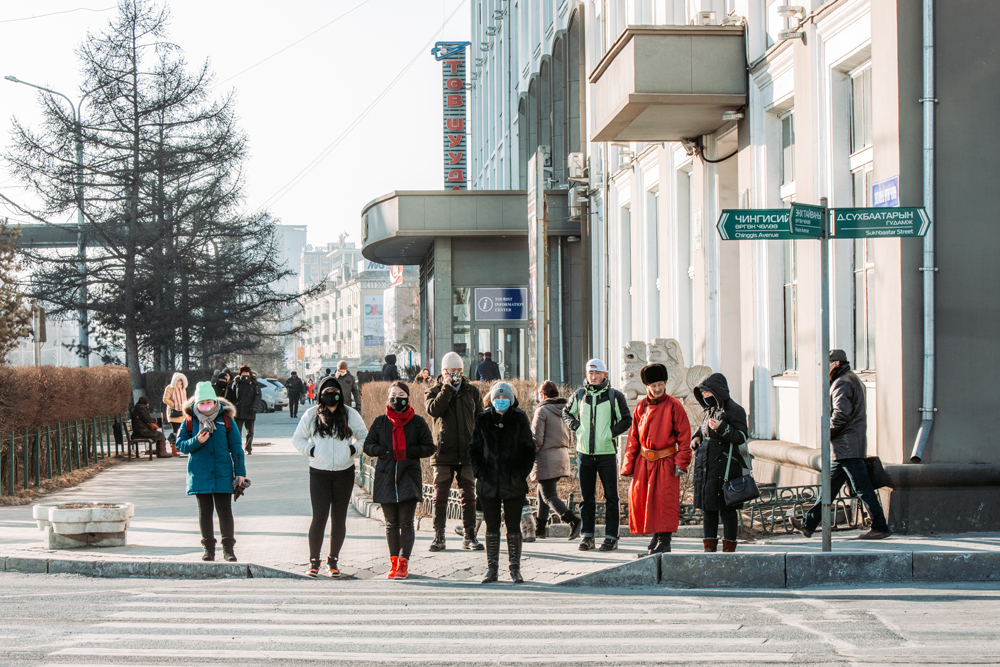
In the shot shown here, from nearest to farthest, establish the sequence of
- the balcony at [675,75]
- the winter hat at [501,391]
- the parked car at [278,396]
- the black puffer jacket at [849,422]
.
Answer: the winter hat at [501,391]
the black puffer jacket at [849,422]
the balcony at [675,75]
the parked car at [278,396]

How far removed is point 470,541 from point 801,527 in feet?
10.3

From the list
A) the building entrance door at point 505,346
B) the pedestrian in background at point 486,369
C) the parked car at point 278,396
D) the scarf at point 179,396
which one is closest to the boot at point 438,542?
the scarf at point 179,396

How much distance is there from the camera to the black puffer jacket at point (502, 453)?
8.65 m

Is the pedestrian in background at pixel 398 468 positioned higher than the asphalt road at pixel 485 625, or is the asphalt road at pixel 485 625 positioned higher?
the pedestrian in background at pixel 398 468

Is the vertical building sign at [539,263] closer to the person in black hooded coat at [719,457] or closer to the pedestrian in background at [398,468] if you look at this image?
the pedestrian in background at [398,468]

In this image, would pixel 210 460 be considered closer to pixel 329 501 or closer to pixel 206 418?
pixel 206 418

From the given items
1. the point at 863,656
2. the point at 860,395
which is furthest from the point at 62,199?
the point at 863,656

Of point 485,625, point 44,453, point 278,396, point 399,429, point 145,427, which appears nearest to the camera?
point 485,625

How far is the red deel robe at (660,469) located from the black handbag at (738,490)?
1.20 feet

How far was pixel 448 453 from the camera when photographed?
10.5 m

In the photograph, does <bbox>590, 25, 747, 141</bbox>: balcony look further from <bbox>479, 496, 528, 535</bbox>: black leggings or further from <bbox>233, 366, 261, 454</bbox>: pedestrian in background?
<bbox>233, 366, 261, 454</bbox>: pedestrian in background

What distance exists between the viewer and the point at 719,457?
8984 mm

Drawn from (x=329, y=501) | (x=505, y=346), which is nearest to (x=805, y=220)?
(x=329, y=501)

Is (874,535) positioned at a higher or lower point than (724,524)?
lower
